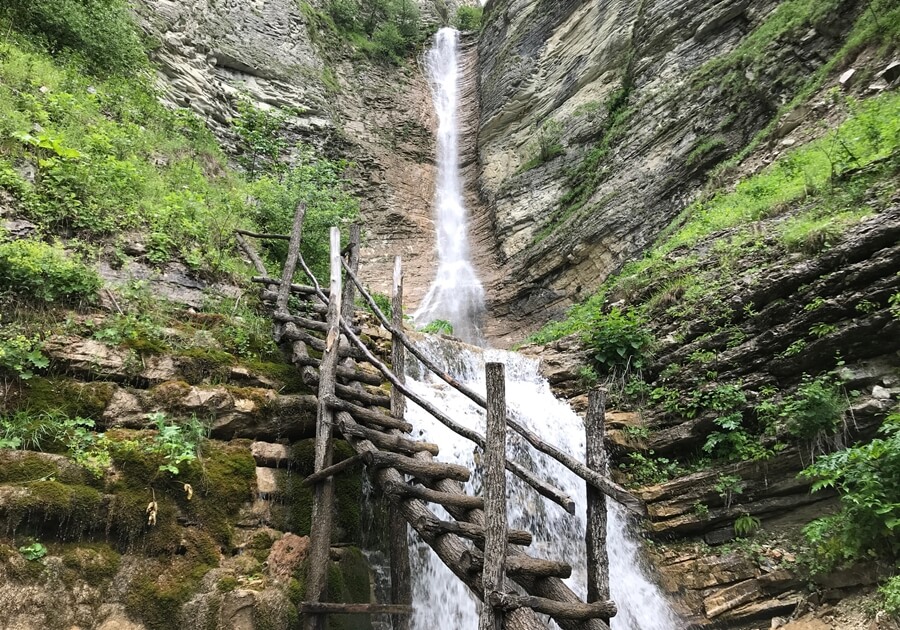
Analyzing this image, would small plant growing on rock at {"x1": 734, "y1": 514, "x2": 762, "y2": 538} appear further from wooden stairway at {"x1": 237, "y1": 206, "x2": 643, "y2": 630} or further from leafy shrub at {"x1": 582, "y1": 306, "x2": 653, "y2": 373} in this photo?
leafy shrub at {"x1": 582, "y1": 306, "x2": 653, "y2": 373}

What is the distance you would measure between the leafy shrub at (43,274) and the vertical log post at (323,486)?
244 centimetres

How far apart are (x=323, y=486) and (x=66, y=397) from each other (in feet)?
7.69

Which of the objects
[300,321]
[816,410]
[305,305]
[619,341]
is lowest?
[816,410]

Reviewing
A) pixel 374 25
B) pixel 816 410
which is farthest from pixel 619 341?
pixel 374 25

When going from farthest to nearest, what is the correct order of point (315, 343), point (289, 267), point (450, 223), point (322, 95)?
1. point (450, 223)
2. point (322, 95)
3. point (289, 267)
4. point (315, 343)

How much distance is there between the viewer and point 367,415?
5074 mm

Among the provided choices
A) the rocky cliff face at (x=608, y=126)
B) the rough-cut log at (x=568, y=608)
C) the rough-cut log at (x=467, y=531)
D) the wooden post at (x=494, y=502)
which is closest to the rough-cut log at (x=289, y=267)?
the rough-cut log at (x=467, y=531)

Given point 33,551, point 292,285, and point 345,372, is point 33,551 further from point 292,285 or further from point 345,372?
point 292,285

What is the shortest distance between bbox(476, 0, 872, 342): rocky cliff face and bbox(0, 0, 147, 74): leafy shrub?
11.0m

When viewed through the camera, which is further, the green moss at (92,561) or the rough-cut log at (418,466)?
the rough-cut log at (418,466)

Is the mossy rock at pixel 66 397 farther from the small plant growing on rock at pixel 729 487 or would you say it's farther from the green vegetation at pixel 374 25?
the green vegetation at pixel 374 25

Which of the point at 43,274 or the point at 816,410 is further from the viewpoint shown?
the point at 816,410

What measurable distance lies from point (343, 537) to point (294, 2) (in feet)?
72.0

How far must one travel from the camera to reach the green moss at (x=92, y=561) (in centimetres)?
364
